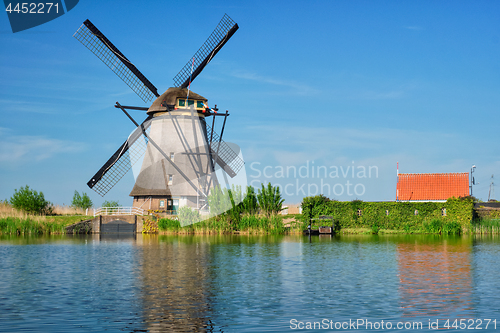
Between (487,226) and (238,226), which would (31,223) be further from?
(487,226)

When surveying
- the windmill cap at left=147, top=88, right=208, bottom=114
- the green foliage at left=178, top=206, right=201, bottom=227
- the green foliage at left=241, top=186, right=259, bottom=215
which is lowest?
the green foliage at left=178, top=206, right=201, bottom=227

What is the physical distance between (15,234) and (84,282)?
1210 inches

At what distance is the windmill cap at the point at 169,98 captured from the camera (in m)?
42.6

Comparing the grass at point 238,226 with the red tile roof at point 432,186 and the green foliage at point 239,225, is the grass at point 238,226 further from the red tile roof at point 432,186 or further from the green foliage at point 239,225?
the red tile roof at point 432,186

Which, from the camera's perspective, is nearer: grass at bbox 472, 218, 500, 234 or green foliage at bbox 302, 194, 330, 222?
grass at bbox 472, 218, 500, 234

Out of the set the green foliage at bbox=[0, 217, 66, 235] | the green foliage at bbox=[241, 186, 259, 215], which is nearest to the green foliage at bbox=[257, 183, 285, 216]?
the green foliage at bbox=[241, 186, 259, 215]

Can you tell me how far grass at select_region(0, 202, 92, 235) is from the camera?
41.5m

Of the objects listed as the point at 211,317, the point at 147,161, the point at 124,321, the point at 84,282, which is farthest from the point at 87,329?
the point at 147,161

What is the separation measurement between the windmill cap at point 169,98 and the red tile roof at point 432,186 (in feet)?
79.7

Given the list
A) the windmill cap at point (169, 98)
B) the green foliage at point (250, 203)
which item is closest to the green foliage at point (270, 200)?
the green foliage at point (250, 203)

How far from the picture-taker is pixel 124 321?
376 inches

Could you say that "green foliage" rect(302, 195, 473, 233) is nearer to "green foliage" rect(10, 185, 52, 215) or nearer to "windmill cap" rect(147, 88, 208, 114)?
"windmill cap" rect(147, 88, 208, 114)

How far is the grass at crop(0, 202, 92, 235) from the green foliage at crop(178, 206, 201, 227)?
10.1 m

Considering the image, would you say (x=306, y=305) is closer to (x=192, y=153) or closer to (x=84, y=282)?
(x=84, y=282)
